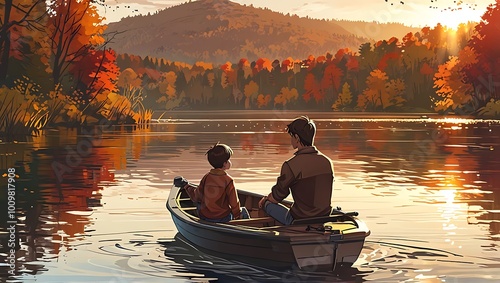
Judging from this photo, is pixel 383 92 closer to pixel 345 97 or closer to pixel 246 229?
pixel 345 97

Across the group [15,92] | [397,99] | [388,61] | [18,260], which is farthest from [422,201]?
[388,61]

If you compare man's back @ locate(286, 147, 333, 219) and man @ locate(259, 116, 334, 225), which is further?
man's back @ locate(286, 147, 333, 219)

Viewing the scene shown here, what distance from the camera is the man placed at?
12867mm

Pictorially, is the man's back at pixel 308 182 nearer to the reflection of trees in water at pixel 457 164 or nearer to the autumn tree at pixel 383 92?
the reflection of trees in water at pixel 457 164

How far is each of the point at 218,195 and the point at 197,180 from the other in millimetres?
12055

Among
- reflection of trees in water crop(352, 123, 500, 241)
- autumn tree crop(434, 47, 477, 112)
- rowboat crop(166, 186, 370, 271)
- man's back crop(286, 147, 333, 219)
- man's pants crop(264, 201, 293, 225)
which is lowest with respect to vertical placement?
reflection of trees in water crop(352, 123, 500, 241)

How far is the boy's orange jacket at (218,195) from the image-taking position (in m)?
14.1

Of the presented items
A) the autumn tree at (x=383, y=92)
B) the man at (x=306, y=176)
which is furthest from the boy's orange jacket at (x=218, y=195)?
the autumn tree at (x=383, y=92)

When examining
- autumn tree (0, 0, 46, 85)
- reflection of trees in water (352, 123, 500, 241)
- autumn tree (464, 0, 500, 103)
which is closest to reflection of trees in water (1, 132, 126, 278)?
reflection of trees in water (352, 123, 500, 241)

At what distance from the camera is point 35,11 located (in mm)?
56531

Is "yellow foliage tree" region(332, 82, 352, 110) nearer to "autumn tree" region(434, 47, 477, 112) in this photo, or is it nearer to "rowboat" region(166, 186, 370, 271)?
"autumn tree" region(434, 47, 477, 112)

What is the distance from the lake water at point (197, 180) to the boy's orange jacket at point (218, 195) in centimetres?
67

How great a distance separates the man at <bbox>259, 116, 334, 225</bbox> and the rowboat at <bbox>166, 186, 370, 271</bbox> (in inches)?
6.9

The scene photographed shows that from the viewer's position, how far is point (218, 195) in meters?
14.2
